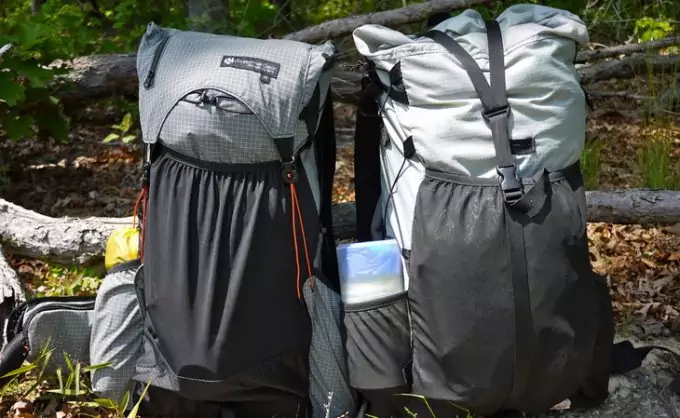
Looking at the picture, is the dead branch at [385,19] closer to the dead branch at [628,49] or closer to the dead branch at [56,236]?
the dead branch at [628,49]

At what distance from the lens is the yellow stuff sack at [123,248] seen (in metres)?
2.55

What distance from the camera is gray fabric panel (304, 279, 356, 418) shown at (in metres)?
2.38

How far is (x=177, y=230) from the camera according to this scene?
7.49 feet

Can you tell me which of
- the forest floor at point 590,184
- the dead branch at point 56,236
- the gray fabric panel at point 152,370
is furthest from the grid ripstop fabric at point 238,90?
the forest floor at point 590,184

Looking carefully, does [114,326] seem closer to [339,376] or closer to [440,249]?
[339,376]

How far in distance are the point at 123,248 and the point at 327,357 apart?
2.76 feet

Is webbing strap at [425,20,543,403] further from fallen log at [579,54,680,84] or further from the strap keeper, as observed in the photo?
fallen log at [579,54,680,84]

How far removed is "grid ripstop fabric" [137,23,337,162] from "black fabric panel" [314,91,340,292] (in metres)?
0.25

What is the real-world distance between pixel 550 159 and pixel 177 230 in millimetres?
1206

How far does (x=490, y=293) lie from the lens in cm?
214

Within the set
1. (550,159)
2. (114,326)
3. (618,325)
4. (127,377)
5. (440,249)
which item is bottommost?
(618,325)

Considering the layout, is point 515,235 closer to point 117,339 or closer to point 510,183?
point 510,183

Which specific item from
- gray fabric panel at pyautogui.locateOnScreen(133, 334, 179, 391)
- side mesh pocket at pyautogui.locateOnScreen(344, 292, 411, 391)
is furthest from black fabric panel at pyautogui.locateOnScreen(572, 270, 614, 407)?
gray fabric panel at pyautogui.locateOnScreen(133, 334, 179, 391)

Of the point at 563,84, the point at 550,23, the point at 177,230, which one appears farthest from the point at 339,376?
the point at 550,23
